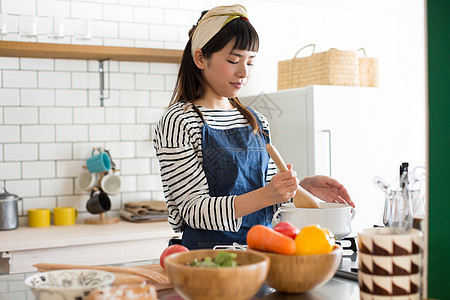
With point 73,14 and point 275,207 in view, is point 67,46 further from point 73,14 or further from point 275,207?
point 275,207

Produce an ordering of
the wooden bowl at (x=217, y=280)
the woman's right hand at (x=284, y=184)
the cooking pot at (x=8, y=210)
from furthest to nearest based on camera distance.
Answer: the cooking pot at (x=8, y=210) < the woman's right hand at (x=284, y=184) < the wooden bowl at (x=217, y=280)

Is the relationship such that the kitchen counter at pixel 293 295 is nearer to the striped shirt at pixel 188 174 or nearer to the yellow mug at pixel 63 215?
the striped shirt at pixel 188 174

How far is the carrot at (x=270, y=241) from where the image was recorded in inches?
44.4

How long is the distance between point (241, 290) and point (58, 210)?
8.51 feet

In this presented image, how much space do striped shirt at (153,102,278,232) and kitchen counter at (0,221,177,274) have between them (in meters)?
1.24

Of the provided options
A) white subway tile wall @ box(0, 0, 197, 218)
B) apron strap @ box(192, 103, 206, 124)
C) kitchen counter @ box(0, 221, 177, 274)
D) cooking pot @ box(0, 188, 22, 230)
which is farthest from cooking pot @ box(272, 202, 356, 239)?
white subway tile wall @ box(0, 0, 197, 218)

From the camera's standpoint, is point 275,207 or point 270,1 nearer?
point 275,207

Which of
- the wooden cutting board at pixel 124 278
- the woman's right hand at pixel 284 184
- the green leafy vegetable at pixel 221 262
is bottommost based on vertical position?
the wooden cutting board at pixel 124 278

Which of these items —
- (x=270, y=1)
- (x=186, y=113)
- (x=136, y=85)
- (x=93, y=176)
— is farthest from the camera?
(x=270, y=1)

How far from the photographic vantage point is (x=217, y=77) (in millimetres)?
1945

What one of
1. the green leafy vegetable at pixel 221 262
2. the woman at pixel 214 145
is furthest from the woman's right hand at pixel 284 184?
the green leafy vegetable at pixel 221 262

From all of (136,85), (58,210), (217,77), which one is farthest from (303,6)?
(217,77)

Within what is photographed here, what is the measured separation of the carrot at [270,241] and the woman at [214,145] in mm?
495

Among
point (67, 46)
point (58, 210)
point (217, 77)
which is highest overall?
point (67, 46)
